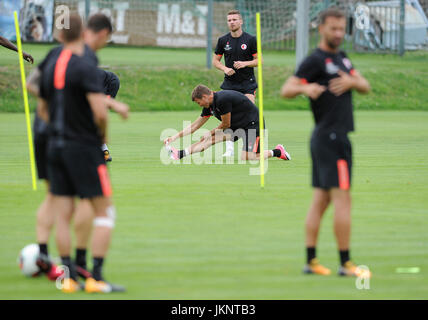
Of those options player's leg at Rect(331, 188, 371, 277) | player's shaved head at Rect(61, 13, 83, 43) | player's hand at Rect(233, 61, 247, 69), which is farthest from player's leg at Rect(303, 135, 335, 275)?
player's hand at Rect(233, 61, 247, 69)

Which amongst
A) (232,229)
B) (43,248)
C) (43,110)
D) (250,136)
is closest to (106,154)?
(250,136)

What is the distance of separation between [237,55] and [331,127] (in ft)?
28.4

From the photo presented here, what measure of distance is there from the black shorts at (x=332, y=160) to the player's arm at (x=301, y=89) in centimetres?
34

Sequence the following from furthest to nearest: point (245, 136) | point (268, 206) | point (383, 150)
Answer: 1. point (383, 150)
2. point (245, 136)
3. point (268, 206)

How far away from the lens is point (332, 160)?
6629 millimetres

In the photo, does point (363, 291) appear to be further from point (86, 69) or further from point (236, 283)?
point (86, 69)

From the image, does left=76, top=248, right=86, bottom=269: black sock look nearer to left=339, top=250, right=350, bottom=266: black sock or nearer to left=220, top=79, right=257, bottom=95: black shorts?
left=339, top=250, right=350, bottom=266: black sock

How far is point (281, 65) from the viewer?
106ft

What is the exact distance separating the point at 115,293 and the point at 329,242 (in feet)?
8.63

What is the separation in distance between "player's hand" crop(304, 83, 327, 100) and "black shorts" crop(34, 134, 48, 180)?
2138 millimetres

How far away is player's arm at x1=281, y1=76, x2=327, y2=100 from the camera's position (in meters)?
6.63

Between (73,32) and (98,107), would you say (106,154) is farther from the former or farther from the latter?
(98,107)

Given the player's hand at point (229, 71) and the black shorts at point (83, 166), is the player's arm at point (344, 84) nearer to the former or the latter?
the black shorts at point (83, 166)
